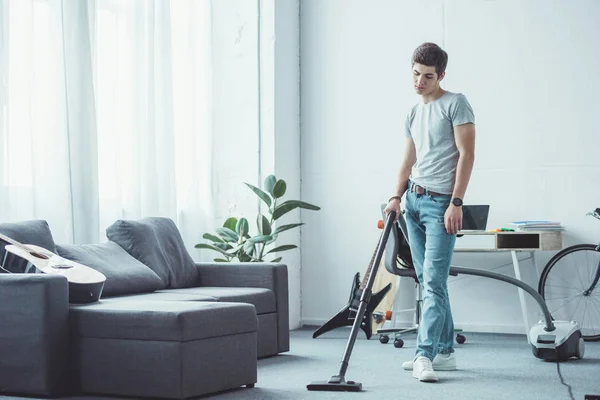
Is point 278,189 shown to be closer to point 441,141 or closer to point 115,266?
point 115,266

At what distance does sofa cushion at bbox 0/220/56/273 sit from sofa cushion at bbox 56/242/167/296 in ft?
0.45

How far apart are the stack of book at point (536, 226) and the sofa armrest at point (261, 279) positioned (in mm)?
1616

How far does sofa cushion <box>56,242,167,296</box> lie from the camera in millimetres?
4219

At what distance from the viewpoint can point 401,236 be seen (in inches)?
195

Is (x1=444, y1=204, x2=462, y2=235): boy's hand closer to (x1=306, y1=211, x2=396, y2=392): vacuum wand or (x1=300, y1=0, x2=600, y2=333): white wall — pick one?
(x1=306, y1=211, x2=396, y2=392): vacuum wand

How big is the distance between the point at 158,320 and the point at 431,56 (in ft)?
5.37

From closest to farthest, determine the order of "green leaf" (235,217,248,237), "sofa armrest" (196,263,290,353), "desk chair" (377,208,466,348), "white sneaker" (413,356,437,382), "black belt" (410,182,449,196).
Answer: "white sneaker" (413,356,437,382) < "black belt" (410,182,449,196) < "desk chair" (377,208,466,348) < "sofa armrest" (196,263,290,353) < "green leaf" (235,217,248,237)

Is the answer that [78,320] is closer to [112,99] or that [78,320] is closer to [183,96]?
[112,99]

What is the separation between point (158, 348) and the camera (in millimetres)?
3355

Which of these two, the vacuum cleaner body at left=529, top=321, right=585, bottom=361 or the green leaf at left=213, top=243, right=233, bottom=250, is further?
the green leaf at left=213, top=243, right=233, bottom=250

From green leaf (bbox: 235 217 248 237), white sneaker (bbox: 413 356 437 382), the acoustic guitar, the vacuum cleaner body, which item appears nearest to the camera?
the acoustic guitar

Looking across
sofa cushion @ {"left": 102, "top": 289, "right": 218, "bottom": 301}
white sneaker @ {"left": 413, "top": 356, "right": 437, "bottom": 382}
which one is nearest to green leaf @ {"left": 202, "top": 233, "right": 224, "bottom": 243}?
sofa cushion @ {"left": 102, "top": 289, "right": 218, "bottom": 301}

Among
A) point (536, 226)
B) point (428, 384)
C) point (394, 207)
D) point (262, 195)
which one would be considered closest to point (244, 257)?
point (262, 195)

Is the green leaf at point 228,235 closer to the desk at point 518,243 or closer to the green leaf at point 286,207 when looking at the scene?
the green leaf at point 286,207
